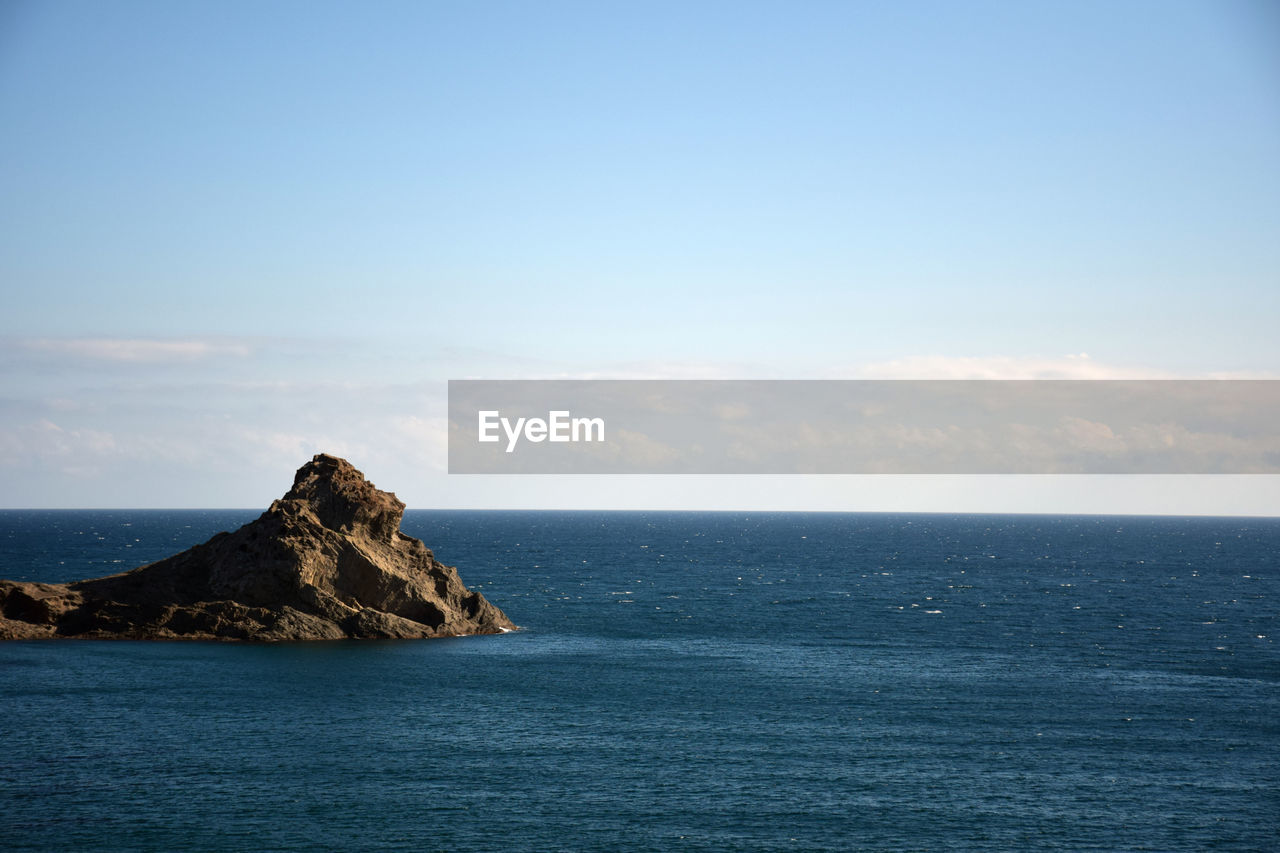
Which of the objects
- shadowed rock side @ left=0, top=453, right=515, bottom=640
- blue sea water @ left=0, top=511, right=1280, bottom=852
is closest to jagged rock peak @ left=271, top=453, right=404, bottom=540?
shadowed rock side @ left=0, top=453, right=515, bottom=640

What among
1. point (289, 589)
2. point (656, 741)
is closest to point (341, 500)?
point (289, 589)

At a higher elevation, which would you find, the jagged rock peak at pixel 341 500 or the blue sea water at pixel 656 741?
the jagged rock peak at pixel 341 500

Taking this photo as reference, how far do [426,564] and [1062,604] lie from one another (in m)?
85.9

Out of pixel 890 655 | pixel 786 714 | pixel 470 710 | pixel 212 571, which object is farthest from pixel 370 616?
pixel 890 655

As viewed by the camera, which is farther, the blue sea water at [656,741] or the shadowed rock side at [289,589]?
the shadowed rock side at [289,589]

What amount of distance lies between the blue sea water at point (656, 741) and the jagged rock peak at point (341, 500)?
14044 mm

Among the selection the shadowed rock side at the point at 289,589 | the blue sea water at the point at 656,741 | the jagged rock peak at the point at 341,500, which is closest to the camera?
the blue sea water at the point at 656,741

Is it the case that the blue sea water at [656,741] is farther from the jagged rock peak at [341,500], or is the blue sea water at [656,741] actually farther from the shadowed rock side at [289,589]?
the jagged rock peak at [341,500]

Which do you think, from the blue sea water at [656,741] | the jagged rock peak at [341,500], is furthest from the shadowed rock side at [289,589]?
the blue sea water at [656,741]

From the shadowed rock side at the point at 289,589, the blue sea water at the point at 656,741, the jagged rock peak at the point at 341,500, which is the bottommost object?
the blue sea water at the point at 656,741

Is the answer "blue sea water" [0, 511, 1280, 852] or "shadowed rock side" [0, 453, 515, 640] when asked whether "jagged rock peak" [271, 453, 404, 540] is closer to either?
"shadowed rock side" [0, 453, 515, 640]

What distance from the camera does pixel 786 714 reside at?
6988 cm

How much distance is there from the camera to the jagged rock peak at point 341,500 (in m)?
97.8

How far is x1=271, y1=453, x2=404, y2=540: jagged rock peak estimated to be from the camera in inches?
3848
